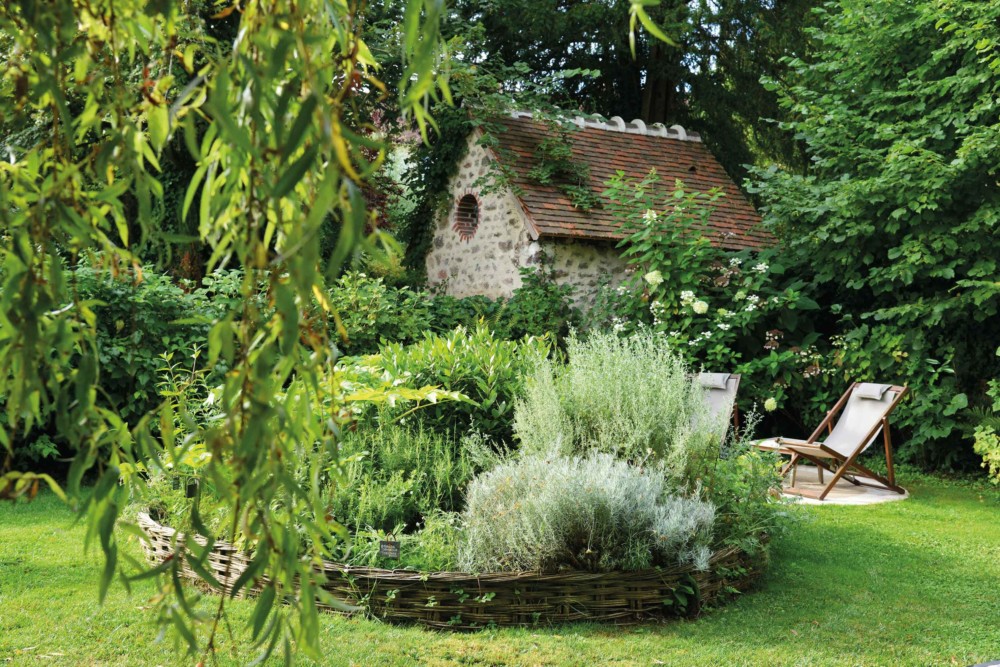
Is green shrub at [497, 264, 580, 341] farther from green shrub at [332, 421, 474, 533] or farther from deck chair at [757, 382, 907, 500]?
green shrub at [332, 421, 474, 533]

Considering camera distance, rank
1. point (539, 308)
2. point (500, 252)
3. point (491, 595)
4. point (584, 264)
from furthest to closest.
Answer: point (500, 252), point (584, 264), point (539, 308), point (491, 595)

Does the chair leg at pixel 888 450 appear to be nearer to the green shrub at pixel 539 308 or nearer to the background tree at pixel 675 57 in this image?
the green shrub at pixel 539 308

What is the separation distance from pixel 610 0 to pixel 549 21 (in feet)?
3.96

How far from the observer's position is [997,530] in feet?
20.0

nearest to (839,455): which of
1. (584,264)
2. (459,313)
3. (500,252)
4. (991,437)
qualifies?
(991,437)

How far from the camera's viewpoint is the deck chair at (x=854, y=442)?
23.7 ft

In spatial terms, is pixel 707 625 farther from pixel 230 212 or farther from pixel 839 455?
pixel 839 455

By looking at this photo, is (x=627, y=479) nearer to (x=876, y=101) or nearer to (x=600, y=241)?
(x=876, y=101)

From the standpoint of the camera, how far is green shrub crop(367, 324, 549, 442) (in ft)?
16.7

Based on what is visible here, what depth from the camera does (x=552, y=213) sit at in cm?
1086

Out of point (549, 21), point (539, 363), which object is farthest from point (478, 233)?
point (539, 363)

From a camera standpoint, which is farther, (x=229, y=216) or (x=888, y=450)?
(x=888, y=450)

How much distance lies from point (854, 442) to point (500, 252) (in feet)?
17.3

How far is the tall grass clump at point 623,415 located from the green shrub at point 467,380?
8.6 inches
